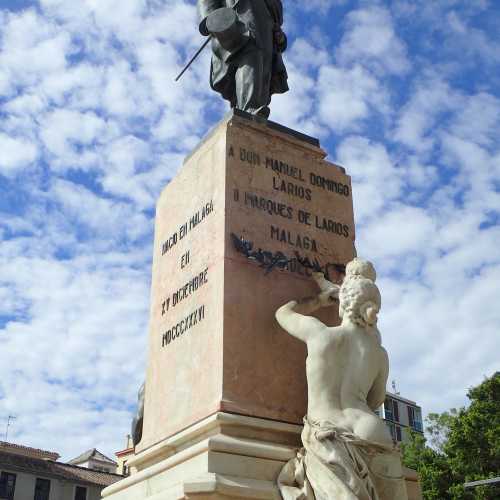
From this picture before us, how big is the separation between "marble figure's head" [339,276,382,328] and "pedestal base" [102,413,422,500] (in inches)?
44.1

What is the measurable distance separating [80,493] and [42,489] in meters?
2.59

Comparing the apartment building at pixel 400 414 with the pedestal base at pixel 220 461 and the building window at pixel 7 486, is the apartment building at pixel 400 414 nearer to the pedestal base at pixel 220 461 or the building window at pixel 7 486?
the building window at pixel 7 486

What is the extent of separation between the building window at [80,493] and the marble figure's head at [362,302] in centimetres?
4727

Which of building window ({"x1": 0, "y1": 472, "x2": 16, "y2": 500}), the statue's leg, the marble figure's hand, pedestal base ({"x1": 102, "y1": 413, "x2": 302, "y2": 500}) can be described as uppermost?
building window ({"x1": 0, "y1": 472, "x2": 16, "y2": 500})

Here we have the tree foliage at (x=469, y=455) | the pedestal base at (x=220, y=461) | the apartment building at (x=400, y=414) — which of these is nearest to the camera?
the pedestal base at (x=220, y=461)

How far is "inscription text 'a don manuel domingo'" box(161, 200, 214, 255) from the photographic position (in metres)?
7.96

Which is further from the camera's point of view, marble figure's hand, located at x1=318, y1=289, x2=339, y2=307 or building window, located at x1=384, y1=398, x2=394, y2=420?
building window, located at x1=384, y1=398, x2=394, y2=420

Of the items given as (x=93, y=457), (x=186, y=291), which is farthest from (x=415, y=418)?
(x=186, y=291)

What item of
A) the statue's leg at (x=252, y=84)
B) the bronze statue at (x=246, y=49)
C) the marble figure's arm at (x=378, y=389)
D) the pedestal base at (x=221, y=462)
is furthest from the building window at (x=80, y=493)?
the marble figure's arm at (x=378, y=389)

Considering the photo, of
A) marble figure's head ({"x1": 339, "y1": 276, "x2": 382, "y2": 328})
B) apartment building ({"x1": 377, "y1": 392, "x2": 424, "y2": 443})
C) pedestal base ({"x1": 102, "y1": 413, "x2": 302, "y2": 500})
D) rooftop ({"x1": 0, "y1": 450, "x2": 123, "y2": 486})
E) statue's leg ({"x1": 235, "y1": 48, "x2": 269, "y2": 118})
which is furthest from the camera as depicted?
apartment building ({"x1": 377, "y1": 392, "x2": 424, "y2": 443})

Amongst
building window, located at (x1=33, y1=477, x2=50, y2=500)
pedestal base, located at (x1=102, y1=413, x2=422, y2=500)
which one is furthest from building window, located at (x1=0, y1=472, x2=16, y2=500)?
Answer: pedestal base, located at (x1=102, y1=413, x2=422, y2=500)

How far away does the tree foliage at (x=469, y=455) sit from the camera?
26094mm

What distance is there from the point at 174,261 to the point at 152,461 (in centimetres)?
215

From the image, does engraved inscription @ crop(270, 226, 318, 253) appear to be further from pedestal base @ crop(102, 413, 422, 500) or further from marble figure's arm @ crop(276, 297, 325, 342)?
pedestal base @ crop(102, 413, 422, 500)
